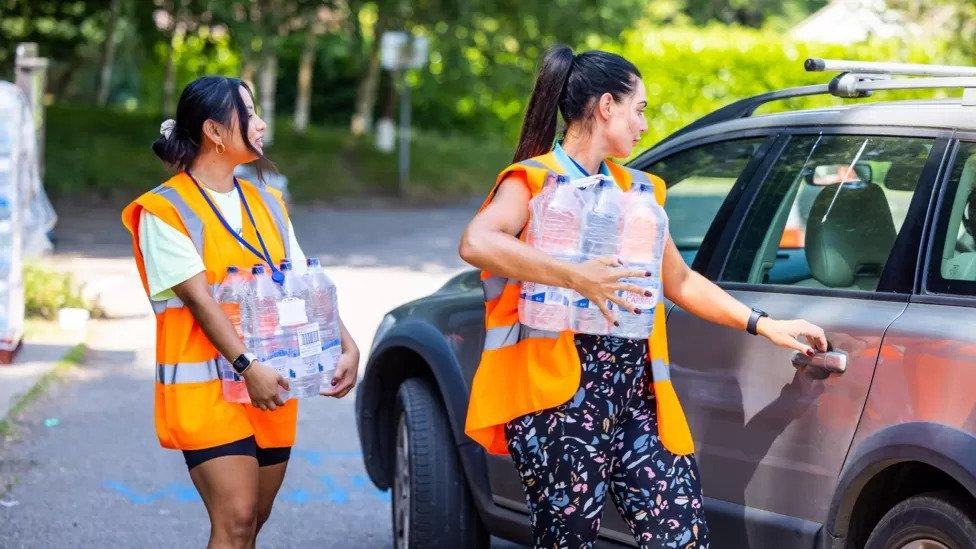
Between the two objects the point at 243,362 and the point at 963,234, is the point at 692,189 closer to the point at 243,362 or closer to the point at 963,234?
the point at 963,234

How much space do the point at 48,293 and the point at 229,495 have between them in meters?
8.01

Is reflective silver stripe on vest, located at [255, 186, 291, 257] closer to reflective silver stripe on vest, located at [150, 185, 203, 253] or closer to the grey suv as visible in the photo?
reflective silver stripe on vest, located at [150, 185, 203, 253]

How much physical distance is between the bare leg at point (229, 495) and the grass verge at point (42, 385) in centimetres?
422

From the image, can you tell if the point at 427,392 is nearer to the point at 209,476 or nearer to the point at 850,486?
the point at 209,476

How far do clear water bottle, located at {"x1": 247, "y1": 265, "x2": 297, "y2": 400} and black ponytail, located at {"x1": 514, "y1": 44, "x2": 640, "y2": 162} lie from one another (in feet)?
2.44

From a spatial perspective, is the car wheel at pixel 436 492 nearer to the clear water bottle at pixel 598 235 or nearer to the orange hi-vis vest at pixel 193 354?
the orange hi-vis vest at pixel 193 354

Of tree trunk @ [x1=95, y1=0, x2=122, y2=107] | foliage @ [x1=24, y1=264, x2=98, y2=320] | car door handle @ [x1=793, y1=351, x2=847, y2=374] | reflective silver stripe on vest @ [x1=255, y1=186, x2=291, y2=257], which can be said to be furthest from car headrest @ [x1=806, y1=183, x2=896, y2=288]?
tree trunk @ [x1=95, y1=0, x2=122, y2=107]

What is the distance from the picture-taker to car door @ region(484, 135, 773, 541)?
4332mm

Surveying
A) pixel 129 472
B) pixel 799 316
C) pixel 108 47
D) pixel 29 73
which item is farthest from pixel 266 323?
pixel 108 47

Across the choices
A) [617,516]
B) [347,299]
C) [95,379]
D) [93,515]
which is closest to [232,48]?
[347,299]

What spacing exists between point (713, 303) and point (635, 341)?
12.4 inches

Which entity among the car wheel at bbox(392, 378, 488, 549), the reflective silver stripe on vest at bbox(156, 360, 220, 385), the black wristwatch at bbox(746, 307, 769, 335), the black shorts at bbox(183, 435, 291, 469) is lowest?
the car wheel at bbox(392, 378, 488, 549)

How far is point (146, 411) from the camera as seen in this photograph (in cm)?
870

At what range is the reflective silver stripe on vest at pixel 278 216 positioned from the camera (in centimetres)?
416
